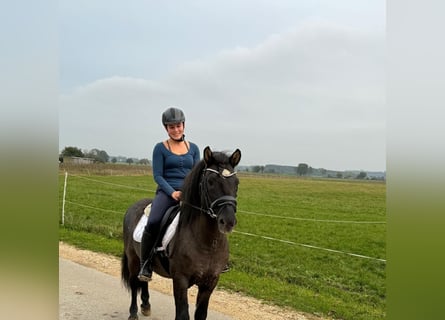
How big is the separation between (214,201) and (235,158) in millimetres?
432

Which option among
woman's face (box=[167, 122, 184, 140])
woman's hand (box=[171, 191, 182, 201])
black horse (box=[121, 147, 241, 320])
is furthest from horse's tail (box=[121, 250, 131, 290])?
woman's face (box=[167, 122, 184, 140])

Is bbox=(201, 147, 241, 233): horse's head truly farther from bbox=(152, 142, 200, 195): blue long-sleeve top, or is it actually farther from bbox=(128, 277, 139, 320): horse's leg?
bbox=(128, 277, 139, 320): horse's leg

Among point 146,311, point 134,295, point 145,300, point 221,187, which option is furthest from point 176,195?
point 146,311

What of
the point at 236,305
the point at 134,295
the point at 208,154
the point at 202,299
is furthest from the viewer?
the point at 236,305

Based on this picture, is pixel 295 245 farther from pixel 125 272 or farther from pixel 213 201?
pixel 213 201

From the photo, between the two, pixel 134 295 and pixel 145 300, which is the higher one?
pixel 134 295

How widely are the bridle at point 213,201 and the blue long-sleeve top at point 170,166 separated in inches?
22.4

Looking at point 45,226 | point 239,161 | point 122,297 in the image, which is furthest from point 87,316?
point 45,226

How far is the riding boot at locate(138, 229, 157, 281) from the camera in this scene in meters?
4.00

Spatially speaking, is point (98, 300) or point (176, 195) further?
point (98, 300)

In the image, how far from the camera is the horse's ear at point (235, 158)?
3365 millimetres

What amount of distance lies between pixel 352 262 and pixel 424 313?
8924 mm

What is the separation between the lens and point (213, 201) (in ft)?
10.6

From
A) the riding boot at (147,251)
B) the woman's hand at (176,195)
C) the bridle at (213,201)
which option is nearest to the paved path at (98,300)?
the riding boot at (147,251)
